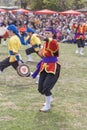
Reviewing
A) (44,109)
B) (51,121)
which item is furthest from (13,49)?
(51,121)

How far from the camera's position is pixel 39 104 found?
780 cm

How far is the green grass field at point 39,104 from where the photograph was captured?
6528 millimetres

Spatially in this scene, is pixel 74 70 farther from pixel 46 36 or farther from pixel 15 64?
pixel 46 36

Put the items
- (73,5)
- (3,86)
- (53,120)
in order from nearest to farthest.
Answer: (53,120) → (3,86) → (73,5)

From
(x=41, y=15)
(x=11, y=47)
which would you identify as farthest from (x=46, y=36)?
(x=41, y=15)

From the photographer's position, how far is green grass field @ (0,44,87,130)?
6.53 metres

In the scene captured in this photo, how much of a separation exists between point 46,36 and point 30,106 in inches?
55.8

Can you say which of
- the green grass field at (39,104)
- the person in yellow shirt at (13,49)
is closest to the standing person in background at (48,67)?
the green grass field at (39,104)

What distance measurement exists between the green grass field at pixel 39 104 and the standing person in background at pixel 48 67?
376 mm

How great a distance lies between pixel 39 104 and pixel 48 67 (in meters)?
0.92

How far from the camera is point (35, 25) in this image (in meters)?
28.6

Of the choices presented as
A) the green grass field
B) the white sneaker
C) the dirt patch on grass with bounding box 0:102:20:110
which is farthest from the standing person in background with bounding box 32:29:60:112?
the dirt patch on grass with bounding box 0:102:20:110

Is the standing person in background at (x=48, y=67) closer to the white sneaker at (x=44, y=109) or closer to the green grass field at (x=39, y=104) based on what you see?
the white sneaker at (x=44, y=109)

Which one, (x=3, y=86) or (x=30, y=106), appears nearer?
(x=30, y=106)
